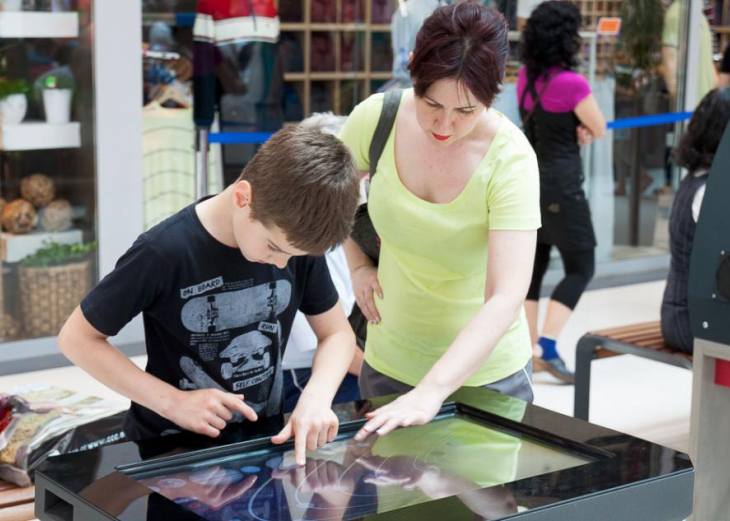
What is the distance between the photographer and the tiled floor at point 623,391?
437 centimetres

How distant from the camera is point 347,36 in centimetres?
581

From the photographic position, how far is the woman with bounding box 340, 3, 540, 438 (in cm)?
198

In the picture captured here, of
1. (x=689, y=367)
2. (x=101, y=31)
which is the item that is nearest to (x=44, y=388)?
(x=689, y=367)

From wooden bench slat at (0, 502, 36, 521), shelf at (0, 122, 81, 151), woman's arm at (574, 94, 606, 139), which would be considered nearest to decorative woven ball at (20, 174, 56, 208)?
shelf at (0, 122, 81, 151)

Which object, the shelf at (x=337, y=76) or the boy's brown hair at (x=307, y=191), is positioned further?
the shelf at (x=337, y=76)

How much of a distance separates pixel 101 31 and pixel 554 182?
2.11 meters

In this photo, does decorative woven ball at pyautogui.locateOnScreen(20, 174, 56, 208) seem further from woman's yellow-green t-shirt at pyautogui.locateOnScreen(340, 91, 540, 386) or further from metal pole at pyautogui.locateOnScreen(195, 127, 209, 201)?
woman's yellow-green t-shirt at pyautogui.locateOnScreen(340, 91, 540, 386)

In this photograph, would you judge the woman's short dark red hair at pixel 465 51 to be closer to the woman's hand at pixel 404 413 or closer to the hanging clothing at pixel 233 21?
the woman's hand at pixel 404 413

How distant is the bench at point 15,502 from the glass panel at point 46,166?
8.04 ft

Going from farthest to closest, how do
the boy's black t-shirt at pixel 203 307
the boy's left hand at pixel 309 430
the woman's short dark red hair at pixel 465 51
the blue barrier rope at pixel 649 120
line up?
the blue barrier rope at pixel 649 120
the woman's short dark red hair at pixel 465 51
the boy's black t-shirt at pixel 203 307
the boy's left hand at pixel 309 430

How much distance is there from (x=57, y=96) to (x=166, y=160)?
1.91 feet

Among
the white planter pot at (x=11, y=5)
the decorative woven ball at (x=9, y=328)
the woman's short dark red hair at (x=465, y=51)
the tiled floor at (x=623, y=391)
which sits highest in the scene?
the white planter pot at (x=11, y=5)

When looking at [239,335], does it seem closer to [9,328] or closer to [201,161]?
[9,328]

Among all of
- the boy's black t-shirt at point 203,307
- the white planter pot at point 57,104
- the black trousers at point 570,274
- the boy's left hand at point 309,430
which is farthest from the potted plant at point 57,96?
the boy's left hand at point 309,430
